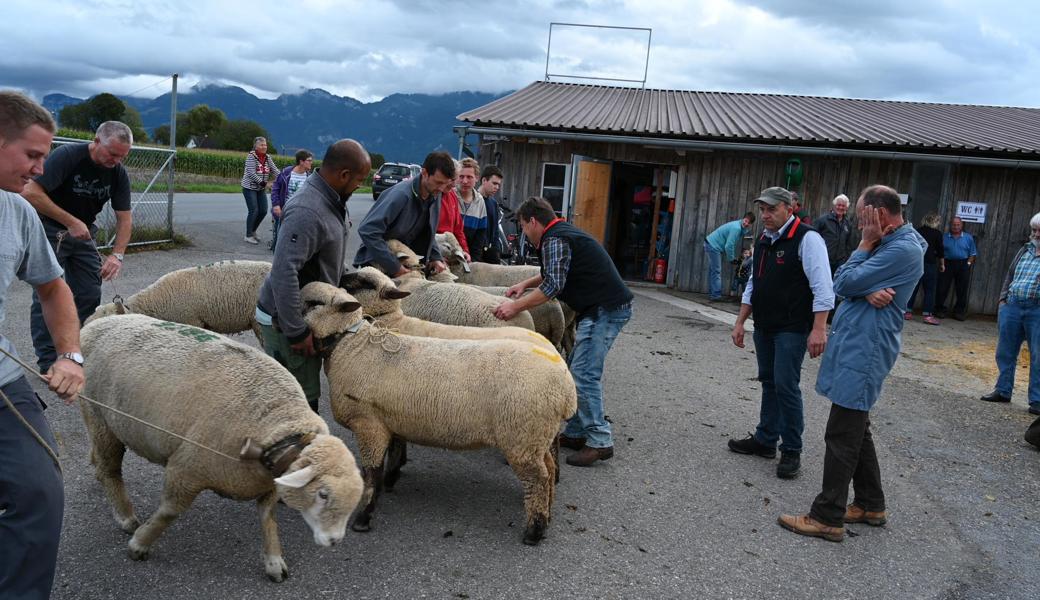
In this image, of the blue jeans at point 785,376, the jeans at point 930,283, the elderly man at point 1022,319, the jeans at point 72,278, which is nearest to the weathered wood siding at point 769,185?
the jeans at point 930,283

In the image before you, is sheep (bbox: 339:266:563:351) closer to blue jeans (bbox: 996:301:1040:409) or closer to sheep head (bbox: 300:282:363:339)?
sheep head (bbox: 300:282:363:339)

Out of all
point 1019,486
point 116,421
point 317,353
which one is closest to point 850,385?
point 1019,486

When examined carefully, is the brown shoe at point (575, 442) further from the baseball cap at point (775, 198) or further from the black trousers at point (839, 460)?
the baseball cap at point (775, 198)

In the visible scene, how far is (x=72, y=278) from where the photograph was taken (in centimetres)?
513

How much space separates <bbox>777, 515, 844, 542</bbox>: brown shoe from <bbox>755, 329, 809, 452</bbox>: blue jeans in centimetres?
96

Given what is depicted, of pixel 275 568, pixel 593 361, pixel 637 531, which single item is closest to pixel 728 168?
pixel 593 361

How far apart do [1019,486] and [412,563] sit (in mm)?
4965

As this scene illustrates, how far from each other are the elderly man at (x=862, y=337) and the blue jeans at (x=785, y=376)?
67cm

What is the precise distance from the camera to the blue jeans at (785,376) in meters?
5.17

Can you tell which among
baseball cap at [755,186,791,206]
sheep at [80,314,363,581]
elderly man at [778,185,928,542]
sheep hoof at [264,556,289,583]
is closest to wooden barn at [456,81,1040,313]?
baseball cap at [755,186,791,206]

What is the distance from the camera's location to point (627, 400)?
6926 millimetres

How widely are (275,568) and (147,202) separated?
11.4 metres

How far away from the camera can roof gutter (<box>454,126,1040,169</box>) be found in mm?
13188

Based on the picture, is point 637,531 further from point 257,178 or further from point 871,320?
point 257,178
